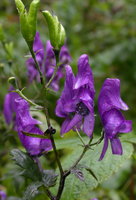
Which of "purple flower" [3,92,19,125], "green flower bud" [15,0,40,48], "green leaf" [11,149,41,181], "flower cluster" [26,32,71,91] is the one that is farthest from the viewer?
"purple flower" [3,92,19,125]

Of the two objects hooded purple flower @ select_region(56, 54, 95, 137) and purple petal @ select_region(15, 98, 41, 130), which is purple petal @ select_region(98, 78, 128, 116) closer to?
hooded purple flower @ select_region(56, 54, 95, 137)

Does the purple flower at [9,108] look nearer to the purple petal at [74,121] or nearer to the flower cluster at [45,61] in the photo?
the flower cluster at [45,61]

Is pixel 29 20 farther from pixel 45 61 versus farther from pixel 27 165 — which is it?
pixel 45 61

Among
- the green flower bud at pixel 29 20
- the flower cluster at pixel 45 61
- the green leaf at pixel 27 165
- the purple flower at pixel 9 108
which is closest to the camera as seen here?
the green flower bud at pixel 29 20

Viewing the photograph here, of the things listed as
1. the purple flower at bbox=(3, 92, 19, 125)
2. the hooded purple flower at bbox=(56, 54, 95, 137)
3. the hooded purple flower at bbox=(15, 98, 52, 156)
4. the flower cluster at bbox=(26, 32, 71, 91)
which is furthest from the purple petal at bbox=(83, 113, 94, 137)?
the purple flower at bbox=(3, 92, 19, 125)

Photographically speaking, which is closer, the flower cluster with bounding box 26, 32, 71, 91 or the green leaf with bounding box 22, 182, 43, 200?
the green leaf with bounding box 22, 182, 43, 200

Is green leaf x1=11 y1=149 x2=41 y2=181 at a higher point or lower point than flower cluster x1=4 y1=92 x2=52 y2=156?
lower

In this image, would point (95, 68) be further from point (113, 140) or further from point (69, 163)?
point (113, 140)

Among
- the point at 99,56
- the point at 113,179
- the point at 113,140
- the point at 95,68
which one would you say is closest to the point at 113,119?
the point at 113,140

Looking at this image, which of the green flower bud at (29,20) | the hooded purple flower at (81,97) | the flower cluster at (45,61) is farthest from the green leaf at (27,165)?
the flower cluster at (45,61)
